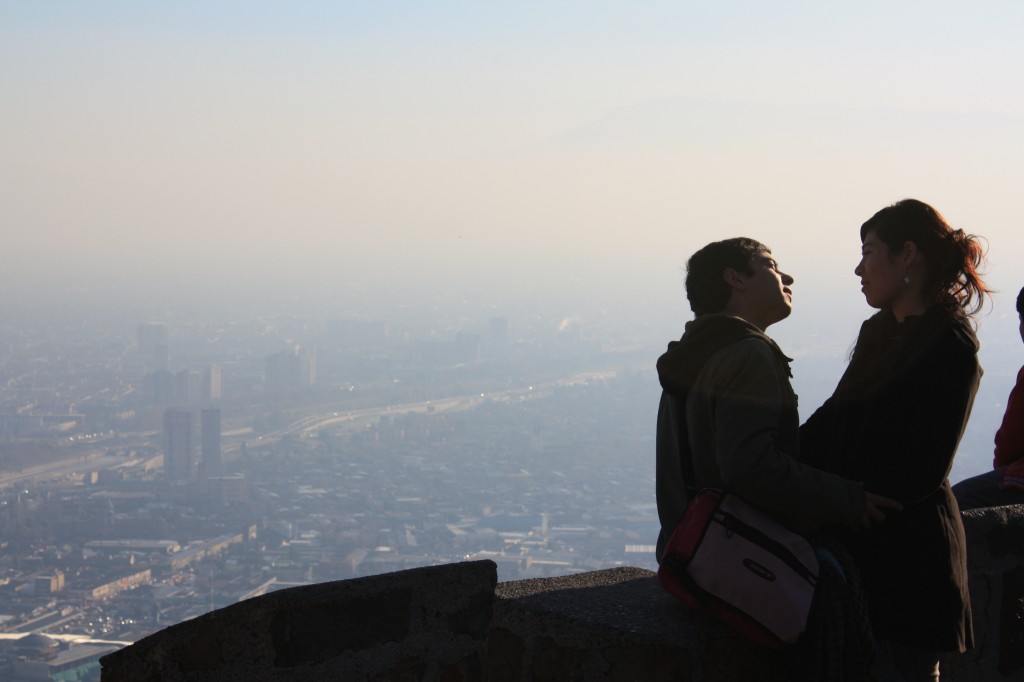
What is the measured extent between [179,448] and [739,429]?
3815cm

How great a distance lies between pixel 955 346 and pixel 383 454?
4155 centimetres

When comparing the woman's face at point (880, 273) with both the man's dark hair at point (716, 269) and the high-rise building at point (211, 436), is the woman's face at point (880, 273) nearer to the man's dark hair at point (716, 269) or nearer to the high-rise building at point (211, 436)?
the man's dark hair at point (716, 269)

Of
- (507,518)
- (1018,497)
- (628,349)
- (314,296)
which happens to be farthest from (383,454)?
(314,296)

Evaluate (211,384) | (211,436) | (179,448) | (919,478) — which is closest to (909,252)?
(919,478)

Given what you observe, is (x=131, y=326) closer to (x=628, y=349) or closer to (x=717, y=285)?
(x=628, y=349)

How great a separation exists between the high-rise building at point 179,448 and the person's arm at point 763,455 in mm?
36392

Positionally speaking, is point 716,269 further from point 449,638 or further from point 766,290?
point 449,638

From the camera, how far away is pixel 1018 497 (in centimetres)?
318

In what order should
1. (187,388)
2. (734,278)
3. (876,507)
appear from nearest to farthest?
(876,507) < (734,278) < (187,388)

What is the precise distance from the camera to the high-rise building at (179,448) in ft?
124

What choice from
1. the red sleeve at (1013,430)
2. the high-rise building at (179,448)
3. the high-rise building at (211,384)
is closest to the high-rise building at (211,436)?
the high-rise building at (179,448)

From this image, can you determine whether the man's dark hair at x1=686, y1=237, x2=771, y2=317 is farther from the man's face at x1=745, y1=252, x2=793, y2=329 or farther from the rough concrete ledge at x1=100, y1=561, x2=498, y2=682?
the rough concrete ledge at x1=100, y1=561, x2=498, y2=682

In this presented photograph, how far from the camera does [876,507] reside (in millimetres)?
2148

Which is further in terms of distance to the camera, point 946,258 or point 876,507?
point 946,258
